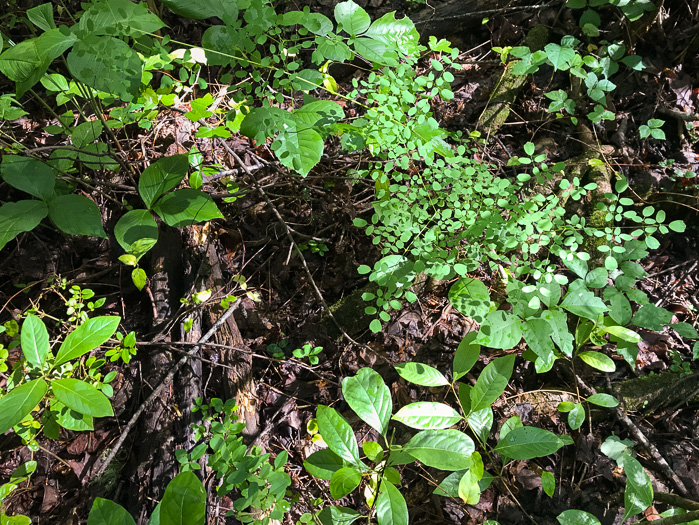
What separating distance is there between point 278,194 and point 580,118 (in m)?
1.93

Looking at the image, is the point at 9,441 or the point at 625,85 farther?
the point at 625,85

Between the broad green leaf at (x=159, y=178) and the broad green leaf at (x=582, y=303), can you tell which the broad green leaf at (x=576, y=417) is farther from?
the broad green leaf at (x=159, y=178)

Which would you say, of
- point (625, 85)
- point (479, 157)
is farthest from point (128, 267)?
point (625, 85)

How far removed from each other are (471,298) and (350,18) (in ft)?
3.95

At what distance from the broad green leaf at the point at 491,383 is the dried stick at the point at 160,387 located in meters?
1.29

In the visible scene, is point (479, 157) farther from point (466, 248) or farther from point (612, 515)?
point (612, 515)

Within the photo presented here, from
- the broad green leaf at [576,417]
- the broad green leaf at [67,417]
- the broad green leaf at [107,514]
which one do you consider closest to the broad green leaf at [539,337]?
the broad green leaf at [576,417]

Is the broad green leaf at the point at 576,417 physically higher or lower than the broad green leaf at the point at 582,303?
lower

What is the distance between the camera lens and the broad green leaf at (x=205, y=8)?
1.35m

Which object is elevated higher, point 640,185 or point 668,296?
point 640,185

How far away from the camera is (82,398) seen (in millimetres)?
1427

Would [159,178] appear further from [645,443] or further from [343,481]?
[645,443]

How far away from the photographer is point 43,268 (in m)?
2.37

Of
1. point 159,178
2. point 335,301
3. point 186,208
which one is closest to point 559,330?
point 335,301
